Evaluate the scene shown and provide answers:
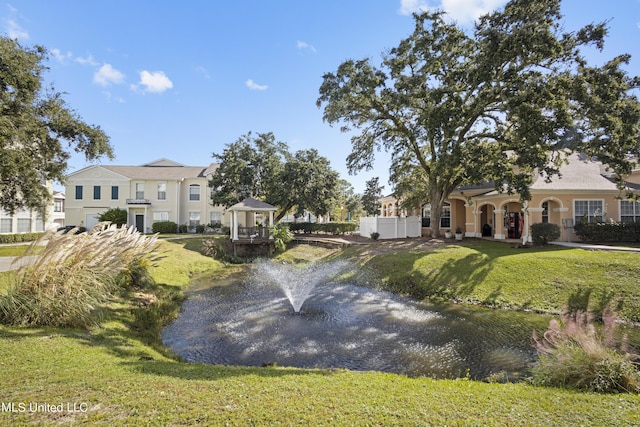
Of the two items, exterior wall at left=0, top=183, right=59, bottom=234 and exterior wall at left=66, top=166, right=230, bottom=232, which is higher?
exterior wall at left=66, top=166, right=230, bottom=232

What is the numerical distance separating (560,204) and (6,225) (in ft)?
128

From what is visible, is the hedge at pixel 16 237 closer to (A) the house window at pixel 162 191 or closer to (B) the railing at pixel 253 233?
(A) the house window at pixel 162 191

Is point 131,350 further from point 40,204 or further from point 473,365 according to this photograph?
point 40,204

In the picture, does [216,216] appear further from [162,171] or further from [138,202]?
[162,171]

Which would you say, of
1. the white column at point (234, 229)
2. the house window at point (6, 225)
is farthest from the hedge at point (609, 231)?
the house window at point (6, 225)

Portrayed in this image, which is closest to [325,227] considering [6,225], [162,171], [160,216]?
[160,216]

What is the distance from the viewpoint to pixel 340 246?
24844 mm

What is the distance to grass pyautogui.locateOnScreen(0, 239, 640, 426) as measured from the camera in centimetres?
347

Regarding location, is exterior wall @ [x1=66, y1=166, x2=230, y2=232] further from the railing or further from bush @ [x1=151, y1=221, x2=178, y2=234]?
the railing

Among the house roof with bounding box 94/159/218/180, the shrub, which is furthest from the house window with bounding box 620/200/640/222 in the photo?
the house roof with bounding box 94/159/218/180

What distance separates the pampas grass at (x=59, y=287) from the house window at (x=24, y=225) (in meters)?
24.0

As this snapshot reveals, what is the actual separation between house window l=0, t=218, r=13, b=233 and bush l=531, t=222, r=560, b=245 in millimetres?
36162

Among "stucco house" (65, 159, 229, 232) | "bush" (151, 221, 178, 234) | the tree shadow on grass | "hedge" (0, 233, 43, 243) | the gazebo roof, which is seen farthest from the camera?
"stucco house" (65, 159, 229, 232)

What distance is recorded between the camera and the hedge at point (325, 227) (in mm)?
34156
